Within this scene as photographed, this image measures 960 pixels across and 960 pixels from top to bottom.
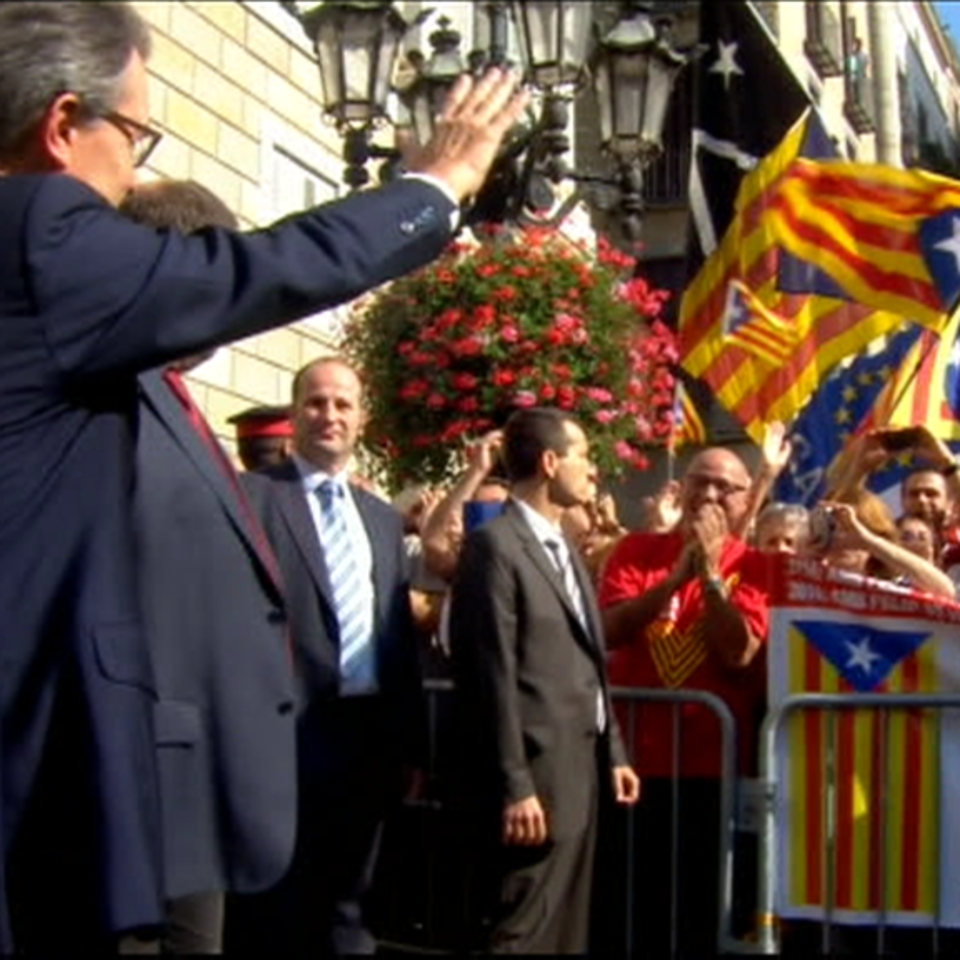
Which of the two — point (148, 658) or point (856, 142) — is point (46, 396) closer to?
point (148, 658)

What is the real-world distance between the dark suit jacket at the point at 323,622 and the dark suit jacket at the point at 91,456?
8.14 ft

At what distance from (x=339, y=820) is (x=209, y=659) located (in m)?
2.19

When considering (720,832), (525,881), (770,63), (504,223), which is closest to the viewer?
(525,881)

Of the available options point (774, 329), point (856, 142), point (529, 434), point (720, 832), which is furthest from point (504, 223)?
point (856, 142)

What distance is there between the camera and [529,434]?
6.18 metres

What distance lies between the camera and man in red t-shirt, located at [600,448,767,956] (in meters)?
6.09

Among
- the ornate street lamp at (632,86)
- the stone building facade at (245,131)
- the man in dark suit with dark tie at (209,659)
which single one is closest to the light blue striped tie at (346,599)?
the man in dark suit with dark tie at (209,659)

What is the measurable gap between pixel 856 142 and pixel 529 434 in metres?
34.7

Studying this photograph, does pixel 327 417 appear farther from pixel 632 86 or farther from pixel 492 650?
pixel 632 86

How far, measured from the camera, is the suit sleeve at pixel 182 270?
106 inches

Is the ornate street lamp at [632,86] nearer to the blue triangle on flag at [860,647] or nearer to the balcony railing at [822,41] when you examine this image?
the blue triangle on flag at [860,647]

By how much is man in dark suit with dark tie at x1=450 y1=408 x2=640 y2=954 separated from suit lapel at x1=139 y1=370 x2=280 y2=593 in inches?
93.0

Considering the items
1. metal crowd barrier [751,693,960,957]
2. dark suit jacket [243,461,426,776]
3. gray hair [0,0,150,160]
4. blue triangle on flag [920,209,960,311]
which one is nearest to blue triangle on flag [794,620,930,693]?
metal crowd barrier [751,693,960,957]

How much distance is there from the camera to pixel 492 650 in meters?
5.71
